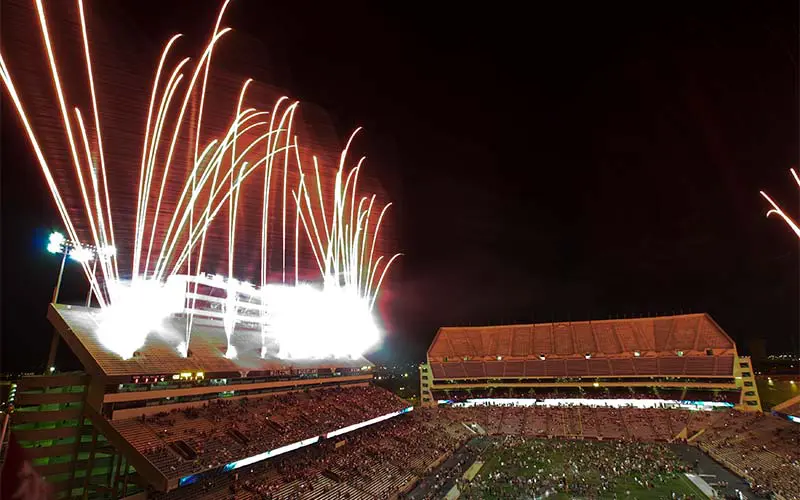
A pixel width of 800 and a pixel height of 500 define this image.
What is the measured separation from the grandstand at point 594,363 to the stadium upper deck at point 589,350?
0.35ft

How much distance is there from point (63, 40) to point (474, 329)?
62.6 meters

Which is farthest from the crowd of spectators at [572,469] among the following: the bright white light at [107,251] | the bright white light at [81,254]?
the bright white light at [81,254]

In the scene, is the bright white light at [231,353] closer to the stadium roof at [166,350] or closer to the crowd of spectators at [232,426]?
the stadium roof at [166,350]

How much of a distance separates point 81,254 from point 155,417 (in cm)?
1000

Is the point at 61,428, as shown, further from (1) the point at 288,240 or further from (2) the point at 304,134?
(2) the point at 304,134

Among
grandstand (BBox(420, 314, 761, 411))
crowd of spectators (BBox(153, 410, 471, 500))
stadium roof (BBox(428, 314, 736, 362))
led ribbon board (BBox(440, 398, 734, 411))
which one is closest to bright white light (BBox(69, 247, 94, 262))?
crowd of spectators (BBox(153, 410, 471, 500))

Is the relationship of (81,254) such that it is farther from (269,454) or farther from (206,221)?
(269,454)

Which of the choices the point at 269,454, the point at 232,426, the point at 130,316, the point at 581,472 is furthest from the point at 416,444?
the point at 130,316

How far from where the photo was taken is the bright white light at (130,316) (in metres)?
25.8

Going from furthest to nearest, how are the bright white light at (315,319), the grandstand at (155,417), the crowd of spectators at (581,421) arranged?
the crowd of spectators at (581,421)
the bright white light at (315,319)
the grandstand at (155,417)

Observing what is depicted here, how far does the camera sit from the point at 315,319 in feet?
154

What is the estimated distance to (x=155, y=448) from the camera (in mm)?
21828

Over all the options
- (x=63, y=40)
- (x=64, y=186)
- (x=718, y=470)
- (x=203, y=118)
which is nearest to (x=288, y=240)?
(x=203, y=118)

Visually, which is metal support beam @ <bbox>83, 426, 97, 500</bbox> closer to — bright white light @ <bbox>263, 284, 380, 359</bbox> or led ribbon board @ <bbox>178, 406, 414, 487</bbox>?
led ribbon board @ <bbox>178, 406, 414, 487</bbox>
